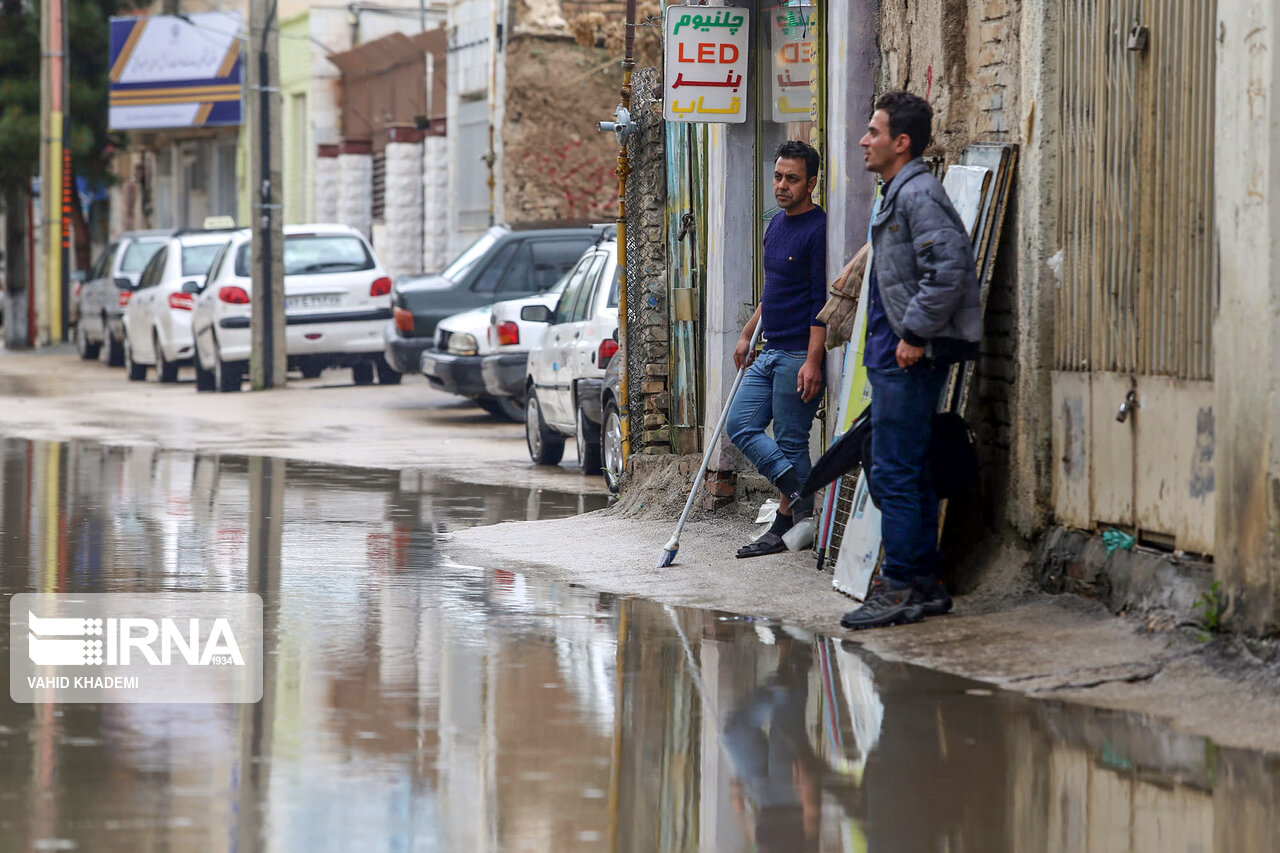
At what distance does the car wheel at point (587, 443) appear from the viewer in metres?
14.7

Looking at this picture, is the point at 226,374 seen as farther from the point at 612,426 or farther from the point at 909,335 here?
the point at 909,335

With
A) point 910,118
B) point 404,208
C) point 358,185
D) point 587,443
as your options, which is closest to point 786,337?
point 910,118

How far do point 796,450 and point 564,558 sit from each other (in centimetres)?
124

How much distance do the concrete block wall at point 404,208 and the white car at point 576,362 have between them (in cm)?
1999

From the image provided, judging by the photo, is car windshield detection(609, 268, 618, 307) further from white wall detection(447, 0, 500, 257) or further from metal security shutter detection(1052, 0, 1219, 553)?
white wall detection(447, 0, 500, 257)

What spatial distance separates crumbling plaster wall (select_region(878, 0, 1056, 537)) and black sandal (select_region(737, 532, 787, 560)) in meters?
1.32

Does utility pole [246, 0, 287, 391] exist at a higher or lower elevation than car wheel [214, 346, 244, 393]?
higher

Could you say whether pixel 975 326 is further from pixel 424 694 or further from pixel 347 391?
pixel 347 391

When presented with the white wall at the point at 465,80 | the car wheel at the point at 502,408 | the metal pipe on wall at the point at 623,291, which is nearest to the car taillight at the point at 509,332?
the car wheel at the point at 502,408

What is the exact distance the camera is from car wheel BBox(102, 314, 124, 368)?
32.4 meters

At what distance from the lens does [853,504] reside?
8.69 m

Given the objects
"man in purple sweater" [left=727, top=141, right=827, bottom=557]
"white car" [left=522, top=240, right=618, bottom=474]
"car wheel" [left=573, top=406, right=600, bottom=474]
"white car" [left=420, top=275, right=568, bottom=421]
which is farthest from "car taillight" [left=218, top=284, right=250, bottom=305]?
"man in purple sweater" [left=727, top=141, right=827, bottom=557]

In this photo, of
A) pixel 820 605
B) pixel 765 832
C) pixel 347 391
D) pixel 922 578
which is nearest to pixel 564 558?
pixel 820 605

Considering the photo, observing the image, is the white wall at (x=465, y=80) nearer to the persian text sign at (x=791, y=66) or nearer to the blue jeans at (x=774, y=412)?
the persian text sign at (x=791, y=66)
